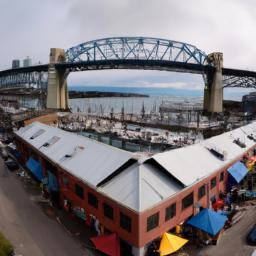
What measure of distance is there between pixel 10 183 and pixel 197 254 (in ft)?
80.3

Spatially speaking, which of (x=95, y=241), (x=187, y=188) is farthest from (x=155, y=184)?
(x=95, y=241)

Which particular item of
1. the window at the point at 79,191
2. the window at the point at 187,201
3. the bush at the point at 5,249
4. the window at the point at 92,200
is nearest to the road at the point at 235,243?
the window at the point at 187,201

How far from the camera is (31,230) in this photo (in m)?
23.0

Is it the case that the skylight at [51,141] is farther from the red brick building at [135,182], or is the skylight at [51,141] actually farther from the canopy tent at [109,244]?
the canopy tent at [109,244]

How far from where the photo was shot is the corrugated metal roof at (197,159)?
22.0 m

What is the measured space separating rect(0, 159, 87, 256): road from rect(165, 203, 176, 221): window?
6.88 meters

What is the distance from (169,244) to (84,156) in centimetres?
1126

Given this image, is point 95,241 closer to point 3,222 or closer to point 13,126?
point 3,222

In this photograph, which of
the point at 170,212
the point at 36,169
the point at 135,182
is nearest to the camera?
the point at 135,182

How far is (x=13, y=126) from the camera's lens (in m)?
62.3

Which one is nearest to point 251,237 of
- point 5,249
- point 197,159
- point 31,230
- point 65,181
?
point 197,159

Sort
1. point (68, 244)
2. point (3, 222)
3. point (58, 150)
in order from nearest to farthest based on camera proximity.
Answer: point (68, 244), point (3, 222), point (58, 150)

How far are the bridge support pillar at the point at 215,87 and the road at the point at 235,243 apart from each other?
204 feet

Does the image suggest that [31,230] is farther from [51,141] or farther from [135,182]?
[51,141]
